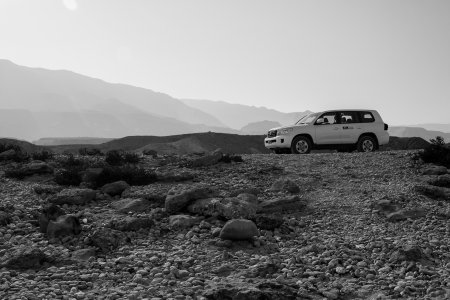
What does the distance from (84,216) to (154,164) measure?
5.86 metres

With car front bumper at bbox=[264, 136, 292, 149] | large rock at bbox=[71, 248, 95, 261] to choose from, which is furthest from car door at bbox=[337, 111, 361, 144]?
large rock at bbox=[71, 248, 95, 261]

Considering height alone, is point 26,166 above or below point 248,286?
above

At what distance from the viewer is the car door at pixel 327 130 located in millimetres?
17750

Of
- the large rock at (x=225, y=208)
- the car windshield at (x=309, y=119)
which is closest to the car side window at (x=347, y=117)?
the car windshield at (x=309, y=119)

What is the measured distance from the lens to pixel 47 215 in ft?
30.3

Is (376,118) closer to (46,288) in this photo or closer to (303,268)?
(303,268)

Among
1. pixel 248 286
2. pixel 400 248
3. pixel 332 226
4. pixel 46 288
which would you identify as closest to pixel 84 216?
pixel 46 288

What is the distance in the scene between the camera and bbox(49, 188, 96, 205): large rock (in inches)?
418

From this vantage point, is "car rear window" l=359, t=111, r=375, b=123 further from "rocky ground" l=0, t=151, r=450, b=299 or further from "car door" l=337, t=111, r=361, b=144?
"rocky ground" l=0, t=151, r=450, b=299

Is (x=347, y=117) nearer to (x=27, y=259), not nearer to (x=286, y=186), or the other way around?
(x=286, y=186)

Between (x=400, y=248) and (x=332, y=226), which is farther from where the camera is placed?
(x=332, y=226)

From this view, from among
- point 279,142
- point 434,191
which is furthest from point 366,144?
point 434,191

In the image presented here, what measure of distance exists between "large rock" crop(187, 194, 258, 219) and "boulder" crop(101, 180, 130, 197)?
262cm

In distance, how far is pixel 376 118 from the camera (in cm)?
1830
